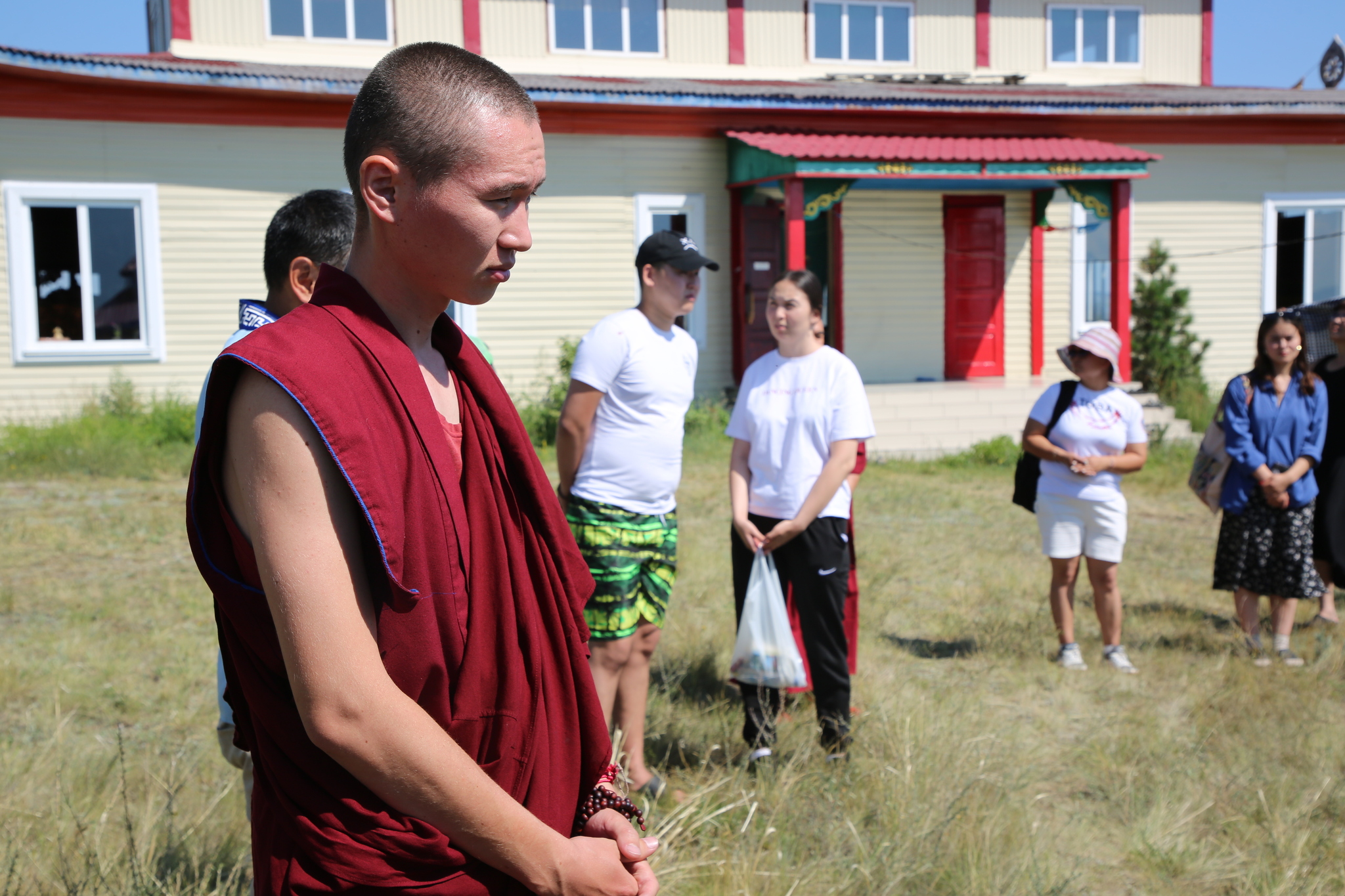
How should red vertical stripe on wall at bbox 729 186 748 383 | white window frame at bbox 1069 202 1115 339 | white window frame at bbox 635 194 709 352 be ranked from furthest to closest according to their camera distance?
1. white window frame at bbox 1069 202 1115 339
2. red vertical stripe on wall at bbox 729 186 748 383
3. white window frame at bbox 635 194 709 352

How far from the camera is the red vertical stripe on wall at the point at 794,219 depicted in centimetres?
1327

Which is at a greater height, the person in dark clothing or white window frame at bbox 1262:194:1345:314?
white window frame at bbox 1262:194:1345:314

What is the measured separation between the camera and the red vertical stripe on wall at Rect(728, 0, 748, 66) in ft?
52.1

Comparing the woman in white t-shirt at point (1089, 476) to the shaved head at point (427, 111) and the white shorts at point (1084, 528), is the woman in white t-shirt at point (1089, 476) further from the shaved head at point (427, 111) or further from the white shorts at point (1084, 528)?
the shaved head at point (427, 111)

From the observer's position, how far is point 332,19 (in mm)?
14703

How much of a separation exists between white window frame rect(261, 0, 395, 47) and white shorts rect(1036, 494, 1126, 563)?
12.2 m

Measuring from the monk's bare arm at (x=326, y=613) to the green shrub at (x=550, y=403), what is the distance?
11706mm

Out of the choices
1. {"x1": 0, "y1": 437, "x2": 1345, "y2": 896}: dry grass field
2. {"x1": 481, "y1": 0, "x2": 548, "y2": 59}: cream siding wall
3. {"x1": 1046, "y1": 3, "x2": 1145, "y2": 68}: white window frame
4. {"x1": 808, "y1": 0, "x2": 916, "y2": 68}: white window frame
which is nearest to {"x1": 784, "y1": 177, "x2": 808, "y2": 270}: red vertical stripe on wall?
{"x1": 808, "y1": 0, "x2": 916, "y2": 68}: white window frame

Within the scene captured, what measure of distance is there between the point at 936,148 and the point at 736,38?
371 cm

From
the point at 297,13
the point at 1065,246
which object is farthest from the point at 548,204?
the point at 1065,246

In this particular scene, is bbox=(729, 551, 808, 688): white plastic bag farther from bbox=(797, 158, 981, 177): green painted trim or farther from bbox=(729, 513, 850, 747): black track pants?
bbox=(797, 158, 981, 177): green painted trim

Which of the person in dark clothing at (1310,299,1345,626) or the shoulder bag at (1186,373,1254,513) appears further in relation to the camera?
the shoulder bag at (1186,373,1254,513)

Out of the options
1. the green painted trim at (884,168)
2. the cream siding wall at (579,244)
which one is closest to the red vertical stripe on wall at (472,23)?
the cream siding wall at (579,244)

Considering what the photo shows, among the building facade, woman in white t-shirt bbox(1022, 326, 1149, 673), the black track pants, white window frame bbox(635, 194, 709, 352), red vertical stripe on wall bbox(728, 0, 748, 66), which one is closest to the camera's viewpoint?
the black track pants
